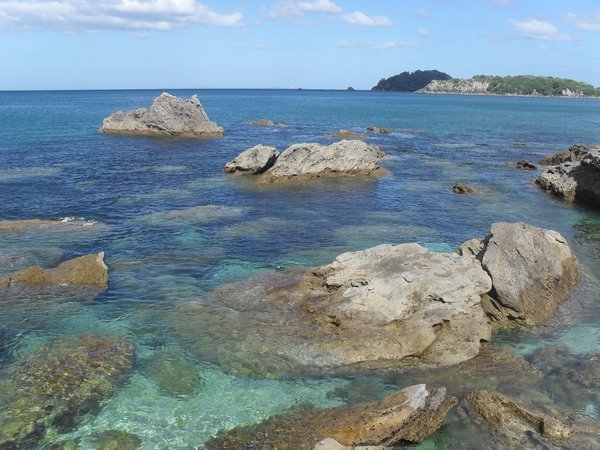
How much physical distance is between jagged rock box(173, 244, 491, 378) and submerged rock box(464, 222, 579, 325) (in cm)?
91

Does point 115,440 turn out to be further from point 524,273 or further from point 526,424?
A: point 524,273

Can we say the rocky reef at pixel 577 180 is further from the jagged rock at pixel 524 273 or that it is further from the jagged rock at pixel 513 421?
the jagged rock at pixel 513 421

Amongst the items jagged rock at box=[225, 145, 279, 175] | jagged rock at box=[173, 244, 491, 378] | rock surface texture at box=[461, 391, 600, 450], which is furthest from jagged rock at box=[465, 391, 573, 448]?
jagged rock at box=[225, 145, 279, 175]

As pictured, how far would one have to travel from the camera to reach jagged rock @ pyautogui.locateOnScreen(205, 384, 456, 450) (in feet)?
40.0

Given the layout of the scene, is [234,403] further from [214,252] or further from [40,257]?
[40,257]

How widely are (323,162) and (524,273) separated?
27769mm

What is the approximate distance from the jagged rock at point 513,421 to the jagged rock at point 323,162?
31.5 metres

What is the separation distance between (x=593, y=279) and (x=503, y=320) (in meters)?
6.99

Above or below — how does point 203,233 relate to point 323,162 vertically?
below

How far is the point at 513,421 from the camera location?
12.9 m

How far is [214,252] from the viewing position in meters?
25.7

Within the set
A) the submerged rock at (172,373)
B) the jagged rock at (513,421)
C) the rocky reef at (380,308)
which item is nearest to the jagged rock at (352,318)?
the rocky reef at (380,308)

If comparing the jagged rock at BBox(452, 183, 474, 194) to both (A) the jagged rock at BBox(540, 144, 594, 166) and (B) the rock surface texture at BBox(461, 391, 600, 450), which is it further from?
(B) the rock surface texture at BBox(461, 391, 600, 450)

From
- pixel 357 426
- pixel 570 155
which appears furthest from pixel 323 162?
pixel 357 426
